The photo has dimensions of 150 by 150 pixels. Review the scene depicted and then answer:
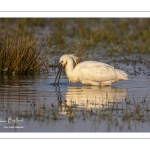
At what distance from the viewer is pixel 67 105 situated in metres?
11.4

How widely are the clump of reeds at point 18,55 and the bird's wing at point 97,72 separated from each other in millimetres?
2004

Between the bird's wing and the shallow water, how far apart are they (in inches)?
10.0

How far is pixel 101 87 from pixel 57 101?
2.50m

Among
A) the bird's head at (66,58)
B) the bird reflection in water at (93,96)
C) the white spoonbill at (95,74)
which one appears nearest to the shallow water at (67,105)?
the bird reflection in water at (93,96)

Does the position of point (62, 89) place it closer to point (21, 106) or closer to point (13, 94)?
point (13, 94)

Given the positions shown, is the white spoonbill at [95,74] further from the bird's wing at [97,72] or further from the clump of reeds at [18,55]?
the clump of reeds at [18,55]

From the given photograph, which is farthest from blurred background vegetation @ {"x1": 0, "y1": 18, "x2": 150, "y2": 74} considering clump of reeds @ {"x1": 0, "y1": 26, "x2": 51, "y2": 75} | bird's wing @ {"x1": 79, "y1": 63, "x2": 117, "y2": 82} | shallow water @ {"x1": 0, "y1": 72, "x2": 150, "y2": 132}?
bird's wing @ {"x1": 79, "y1": 63, "x2": 117, "y2": 82}

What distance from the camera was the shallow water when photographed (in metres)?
9.81

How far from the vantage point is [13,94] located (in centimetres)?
1275

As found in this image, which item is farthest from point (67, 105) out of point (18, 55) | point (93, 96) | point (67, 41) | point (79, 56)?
point (67, 41)

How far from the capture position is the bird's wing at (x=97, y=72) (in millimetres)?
14188

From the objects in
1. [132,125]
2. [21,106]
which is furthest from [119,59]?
[132,125]

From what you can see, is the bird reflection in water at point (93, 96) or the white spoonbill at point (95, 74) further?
the white spoonbill at point (95, 74)

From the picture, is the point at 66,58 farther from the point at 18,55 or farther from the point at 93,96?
the point at 93,96
